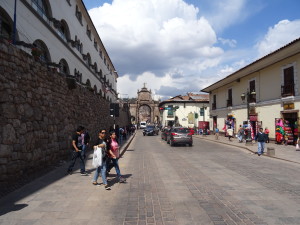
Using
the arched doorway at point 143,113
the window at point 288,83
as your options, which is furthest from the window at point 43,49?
the arched doorway at point 143,113

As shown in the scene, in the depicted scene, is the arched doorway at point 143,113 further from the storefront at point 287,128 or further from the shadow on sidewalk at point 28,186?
the shadow on sidewalk at point 28,186

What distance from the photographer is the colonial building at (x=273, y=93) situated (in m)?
17.2

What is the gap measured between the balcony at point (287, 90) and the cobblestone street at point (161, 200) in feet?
39.1

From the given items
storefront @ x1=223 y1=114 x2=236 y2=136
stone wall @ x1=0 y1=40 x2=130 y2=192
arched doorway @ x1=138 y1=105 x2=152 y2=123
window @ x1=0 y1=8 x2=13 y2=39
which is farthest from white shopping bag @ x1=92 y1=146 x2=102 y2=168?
arched doorway @ x1=138 y1=105 x2=152 y2=123

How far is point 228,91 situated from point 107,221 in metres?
27.8

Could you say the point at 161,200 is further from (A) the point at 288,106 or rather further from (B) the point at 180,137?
(A) the point at 288,106

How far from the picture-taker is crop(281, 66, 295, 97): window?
687 inches

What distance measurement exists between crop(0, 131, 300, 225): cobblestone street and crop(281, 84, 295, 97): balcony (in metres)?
11.9

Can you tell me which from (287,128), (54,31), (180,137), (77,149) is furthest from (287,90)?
(54,31)

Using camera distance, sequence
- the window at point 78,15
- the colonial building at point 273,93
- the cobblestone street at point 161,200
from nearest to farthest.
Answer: the cobblestone street at point 161,200
the colonial building at point 273,93
the window at point 78,15

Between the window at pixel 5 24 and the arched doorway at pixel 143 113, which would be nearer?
the window at pixel 5 24

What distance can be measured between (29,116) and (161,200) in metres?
4.90

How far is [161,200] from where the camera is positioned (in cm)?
509

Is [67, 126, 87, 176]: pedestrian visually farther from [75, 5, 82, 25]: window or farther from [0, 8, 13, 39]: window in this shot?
[75, 5, 82, 25]: window
